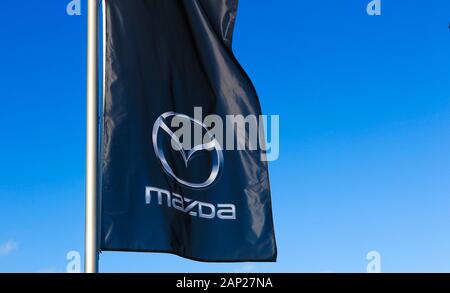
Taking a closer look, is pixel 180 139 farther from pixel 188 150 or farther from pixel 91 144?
pixel 91 144

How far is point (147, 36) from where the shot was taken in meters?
10.6

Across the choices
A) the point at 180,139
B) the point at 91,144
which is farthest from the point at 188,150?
the point at 91,144

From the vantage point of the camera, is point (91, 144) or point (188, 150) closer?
point (91, 144)

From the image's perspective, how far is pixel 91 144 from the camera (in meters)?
9.48

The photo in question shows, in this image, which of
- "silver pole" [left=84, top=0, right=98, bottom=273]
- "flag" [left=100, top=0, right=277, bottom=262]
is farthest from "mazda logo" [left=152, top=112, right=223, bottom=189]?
"silver pole" [left=84, top=0, right=98, bottom=273]

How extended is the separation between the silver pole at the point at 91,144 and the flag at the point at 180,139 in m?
0.30

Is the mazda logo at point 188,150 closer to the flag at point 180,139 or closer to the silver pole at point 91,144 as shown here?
the flag at point 180,139

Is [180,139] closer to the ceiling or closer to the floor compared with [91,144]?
closer to the ceiling

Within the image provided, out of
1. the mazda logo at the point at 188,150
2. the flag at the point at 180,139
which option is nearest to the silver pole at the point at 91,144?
the flag at the point at 180,139

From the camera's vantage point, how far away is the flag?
391 inches

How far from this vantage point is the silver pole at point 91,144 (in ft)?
30.1

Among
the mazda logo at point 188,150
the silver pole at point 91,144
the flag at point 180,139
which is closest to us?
the silver pole at point 91,144

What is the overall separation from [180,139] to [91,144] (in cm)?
157
